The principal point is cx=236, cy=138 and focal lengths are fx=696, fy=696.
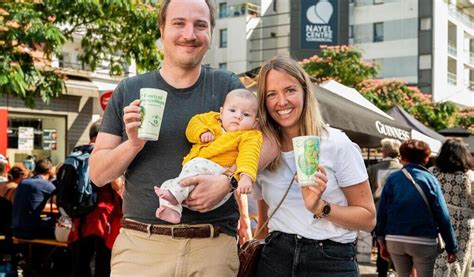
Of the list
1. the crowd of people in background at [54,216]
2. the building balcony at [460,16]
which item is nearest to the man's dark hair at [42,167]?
the crowd of people in background at [54,216]

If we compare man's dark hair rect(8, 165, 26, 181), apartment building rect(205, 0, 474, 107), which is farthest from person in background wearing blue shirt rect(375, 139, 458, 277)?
apartment building rect(205, 0, 474, 107)

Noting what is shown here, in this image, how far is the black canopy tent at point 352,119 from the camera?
25.8ft

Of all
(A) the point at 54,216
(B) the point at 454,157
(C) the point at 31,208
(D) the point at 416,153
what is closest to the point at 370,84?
(A) the point at 54,216

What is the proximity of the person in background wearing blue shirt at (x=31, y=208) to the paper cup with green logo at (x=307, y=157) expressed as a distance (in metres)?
6.18

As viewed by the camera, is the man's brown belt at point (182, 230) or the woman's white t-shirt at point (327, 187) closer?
the man's brown belt at point (182, 230)

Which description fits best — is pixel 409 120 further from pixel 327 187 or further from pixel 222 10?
pixel 222 10

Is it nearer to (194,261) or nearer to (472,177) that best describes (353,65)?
(472,177)

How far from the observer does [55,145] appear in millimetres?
23219

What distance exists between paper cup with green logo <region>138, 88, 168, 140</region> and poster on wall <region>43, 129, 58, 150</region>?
2091 cm

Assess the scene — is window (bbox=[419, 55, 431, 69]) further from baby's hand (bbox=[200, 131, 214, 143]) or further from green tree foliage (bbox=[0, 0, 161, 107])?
baby's hand (bbox=[200, 131, 214, 143])

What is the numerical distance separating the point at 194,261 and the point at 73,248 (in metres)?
4.74

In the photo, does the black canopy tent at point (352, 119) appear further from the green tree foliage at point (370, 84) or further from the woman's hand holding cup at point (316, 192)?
the green tree foliage at point (370, 84)

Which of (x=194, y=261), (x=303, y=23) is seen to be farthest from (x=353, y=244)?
(x=303, y=23)

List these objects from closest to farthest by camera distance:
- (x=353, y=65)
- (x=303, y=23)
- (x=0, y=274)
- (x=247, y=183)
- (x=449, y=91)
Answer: (x=247, y=183) → (x=0, y=274) → (x=353, y=65) → (x=303, y=23) → (x=449, y=91)
